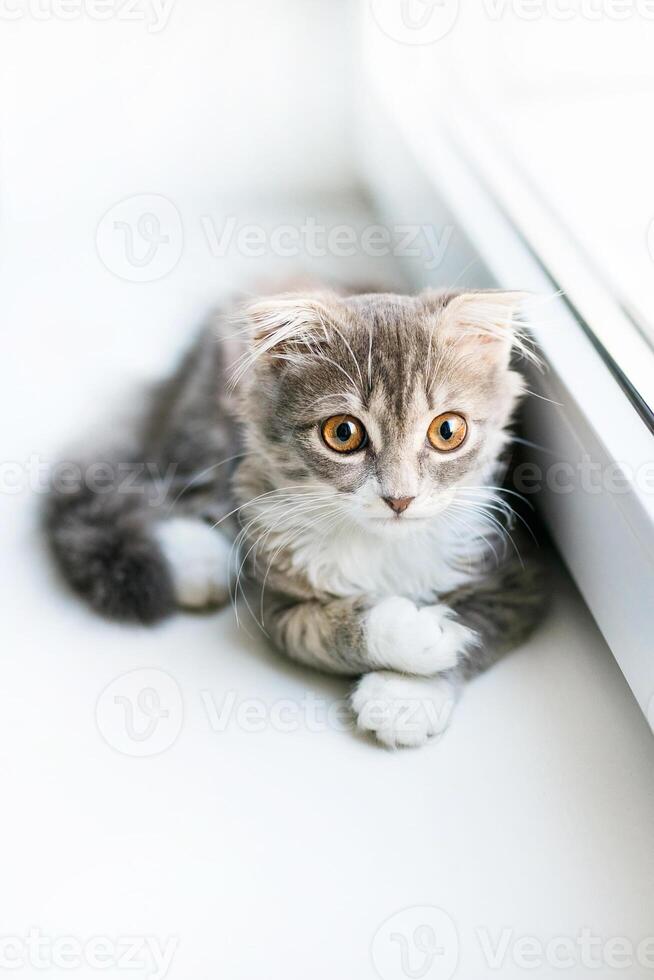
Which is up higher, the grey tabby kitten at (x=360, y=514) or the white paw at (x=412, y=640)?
the grey tabby kitten at (x=360, y=514)

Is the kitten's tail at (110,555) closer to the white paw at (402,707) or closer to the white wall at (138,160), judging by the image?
the white wall at (138,160)

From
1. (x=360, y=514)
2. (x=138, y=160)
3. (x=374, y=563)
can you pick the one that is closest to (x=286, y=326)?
(x=360, y=514)

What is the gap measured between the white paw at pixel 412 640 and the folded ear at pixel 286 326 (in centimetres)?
38

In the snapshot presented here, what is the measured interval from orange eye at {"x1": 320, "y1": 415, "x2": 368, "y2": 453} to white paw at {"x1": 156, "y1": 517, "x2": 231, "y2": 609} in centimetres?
35

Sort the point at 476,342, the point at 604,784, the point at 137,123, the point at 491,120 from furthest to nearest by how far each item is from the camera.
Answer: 1. the point at 137,123
2. the point at 491,120
3. the point at 476,342
4. the point at 604,784

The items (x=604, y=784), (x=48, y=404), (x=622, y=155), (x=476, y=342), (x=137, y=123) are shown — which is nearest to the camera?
(x=604, y=784)

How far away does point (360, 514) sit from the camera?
115cm

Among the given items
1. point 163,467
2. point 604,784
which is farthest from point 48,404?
point 604,784

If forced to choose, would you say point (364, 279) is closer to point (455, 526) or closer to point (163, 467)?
point (163, 467)

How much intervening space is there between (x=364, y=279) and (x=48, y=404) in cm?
66

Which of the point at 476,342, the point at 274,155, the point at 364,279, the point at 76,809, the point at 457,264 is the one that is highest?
the point at 274,155

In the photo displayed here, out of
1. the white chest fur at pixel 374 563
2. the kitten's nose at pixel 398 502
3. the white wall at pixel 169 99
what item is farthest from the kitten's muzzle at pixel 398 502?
the white wall at pixel 169 99

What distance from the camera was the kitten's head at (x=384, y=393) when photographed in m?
1.14

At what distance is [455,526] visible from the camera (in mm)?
1296
